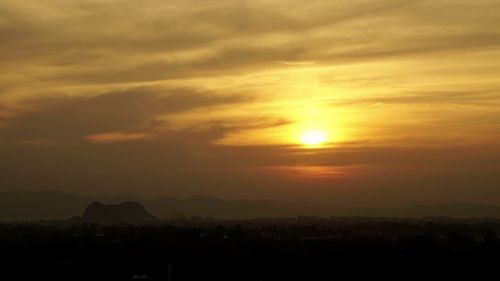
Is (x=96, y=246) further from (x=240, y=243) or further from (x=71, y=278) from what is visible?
(x=71, y=278)

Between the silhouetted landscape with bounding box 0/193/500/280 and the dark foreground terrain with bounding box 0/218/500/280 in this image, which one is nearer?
the dark foreground terrain with bounding box 0/218/500/280

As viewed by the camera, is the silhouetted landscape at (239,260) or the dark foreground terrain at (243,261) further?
the silhouetted landscape at (239,260)

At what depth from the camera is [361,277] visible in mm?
57406

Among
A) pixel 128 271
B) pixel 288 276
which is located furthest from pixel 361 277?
pixel 128 271

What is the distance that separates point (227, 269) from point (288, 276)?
5500mm

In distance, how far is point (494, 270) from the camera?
2334 inches

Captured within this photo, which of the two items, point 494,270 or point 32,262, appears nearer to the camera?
point 494,270

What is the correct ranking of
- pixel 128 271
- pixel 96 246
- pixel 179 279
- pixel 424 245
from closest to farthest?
pixel 179 279 → pixel 128 271 → pixel 424 245 → pixel 96 246

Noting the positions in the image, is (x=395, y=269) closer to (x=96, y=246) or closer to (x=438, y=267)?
(x=438, y=267)

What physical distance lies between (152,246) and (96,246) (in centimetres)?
722

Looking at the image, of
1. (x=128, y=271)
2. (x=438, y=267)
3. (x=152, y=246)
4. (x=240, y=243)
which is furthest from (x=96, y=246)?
(x=438, y=267)

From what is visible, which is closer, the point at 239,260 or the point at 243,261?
the point at 243,261

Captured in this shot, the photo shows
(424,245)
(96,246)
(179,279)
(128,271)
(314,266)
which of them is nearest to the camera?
(179,279)

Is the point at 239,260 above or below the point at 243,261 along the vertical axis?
above
